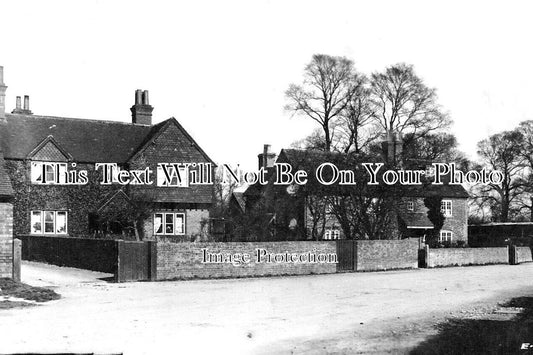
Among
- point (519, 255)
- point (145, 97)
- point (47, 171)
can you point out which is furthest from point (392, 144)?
point (47, 171)

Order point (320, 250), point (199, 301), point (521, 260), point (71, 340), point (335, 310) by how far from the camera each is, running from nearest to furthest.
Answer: point (71, 340), point (335, 310), point (199, 301), point (320, 250), point (521, 260)

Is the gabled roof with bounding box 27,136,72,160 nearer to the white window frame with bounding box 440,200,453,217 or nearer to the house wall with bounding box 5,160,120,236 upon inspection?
the house wall with bounding box 5,160,120,236

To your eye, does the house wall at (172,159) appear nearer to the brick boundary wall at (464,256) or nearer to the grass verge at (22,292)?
the brick boundary wall at (464,256)

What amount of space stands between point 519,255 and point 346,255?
1882 centimetres

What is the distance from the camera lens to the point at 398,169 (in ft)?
121

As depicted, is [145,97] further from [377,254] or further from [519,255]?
[519,255]

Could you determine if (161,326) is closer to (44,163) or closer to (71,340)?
(71,340)

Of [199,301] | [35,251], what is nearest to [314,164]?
[35,251]

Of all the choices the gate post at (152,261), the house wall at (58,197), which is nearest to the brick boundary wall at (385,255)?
the gate post at (152,261)

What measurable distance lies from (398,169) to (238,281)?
15.1m

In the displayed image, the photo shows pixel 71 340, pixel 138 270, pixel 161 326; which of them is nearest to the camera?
pixel 71 340

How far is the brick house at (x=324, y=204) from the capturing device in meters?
37.3

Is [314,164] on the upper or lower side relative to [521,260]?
upper

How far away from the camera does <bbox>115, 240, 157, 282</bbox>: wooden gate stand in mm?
24156
